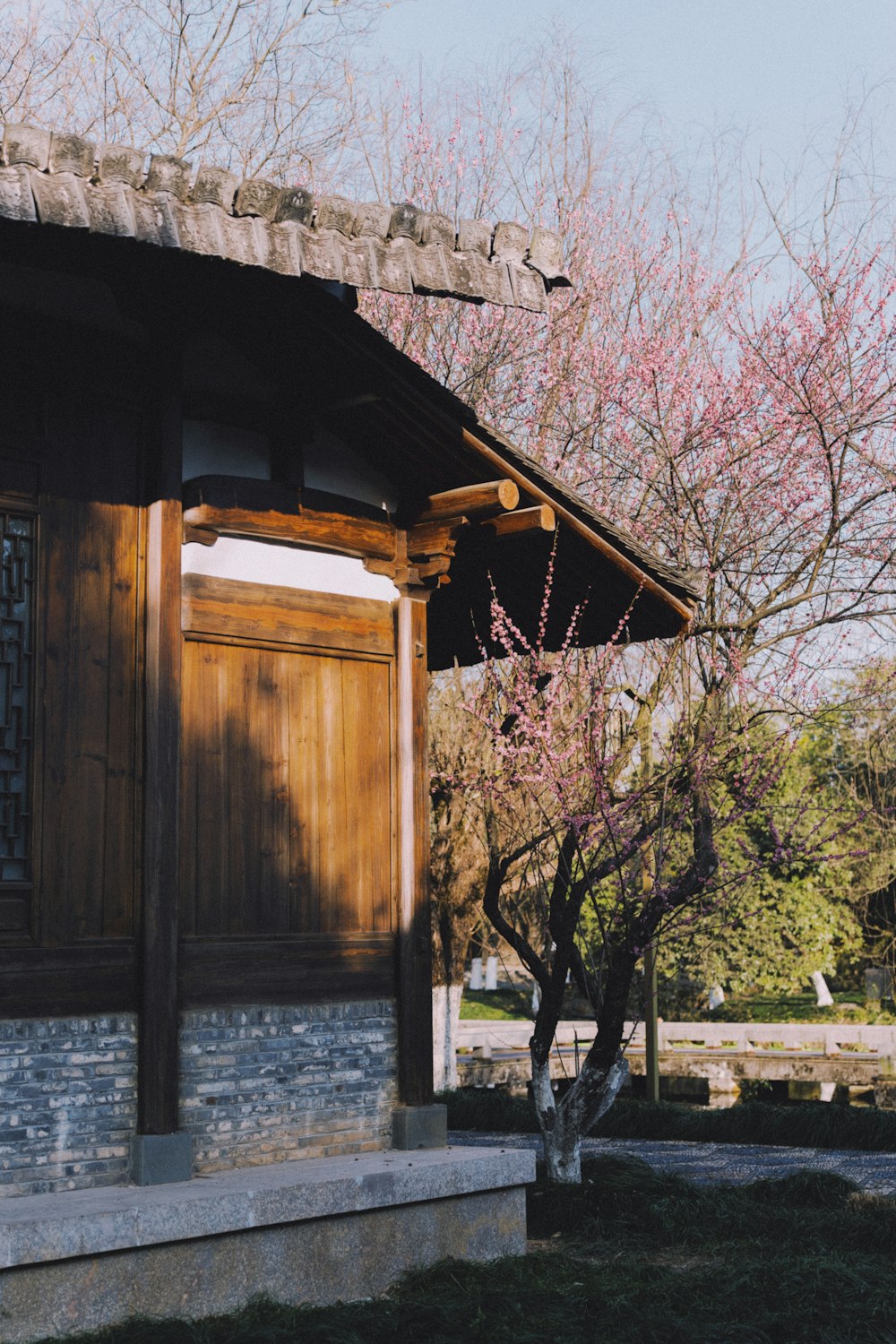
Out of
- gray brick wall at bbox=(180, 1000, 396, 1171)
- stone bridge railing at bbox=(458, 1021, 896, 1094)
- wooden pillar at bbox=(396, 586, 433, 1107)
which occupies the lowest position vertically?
stone bridge railing at bbox=(458, 1021, 896, 1094)

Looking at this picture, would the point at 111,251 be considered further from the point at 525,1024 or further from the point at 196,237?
the point at 525,1024

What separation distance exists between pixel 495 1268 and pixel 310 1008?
161 centimetres

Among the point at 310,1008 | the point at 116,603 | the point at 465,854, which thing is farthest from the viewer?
the point at 465,854

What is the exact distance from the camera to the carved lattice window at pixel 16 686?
668 centimetres

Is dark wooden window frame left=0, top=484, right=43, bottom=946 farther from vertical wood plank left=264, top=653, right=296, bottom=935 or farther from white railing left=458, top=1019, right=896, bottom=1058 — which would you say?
white railing left=458, top=1019, right=896, bottom=1058

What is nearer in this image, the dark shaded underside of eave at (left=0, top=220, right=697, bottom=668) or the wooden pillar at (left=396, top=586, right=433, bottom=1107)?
the dark shaded underside of eave at (left=0, top=220, right=697, bottom=668)

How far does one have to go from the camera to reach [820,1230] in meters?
8.61

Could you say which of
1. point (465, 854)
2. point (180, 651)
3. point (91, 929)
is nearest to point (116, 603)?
point (180, 651)

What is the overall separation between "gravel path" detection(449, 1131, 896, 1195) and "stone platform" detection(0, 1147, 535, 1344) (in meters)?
3.87

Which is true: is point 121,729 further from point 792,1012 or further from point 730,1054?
point 792,1012

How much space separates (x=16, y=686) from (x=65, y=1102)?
1.89 metres

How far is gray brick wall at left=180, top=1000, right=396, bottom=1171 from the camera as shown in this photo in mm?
7145

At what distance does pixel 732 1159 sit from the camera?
44.3 feet

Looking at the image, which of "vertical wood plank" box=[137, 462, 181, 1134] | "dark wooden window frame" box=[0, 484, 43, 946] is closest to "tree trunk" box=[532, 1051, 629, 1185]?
"vertical wood plank" box=[137, 462, 181, 1134]
